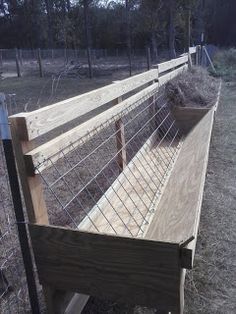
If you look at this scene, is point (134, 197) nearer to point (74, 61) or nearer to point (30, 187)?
point (30, 187)

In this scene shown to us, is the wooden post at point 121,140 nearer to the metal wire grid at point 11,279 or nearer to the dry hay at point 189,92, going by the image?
the metal wire grid at point 11,279

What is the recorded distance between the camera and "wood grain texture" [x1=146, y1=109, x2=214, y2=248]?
2.62 m

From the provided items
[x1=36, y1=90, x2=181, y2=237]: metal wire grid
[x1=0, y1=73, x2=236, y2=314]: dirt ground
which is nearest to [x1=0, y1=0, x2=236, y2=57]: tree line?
[x1=36, y1=90, x2=181, y2=237]: metal wire grid

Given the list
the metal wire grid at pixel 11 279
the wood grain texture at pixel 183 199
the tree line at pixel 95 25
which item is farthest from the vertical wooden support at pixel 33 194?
the tree line at pixel 95 25

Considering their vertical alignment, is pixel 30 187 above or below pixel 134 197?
above

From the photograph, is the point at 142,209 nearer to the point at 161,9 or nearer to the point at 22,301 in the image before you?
the point at 22,301

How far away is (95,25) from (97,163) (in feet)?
103

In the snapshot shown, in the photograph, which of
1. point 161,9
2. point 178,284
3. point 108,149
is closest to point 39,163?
point 178,284

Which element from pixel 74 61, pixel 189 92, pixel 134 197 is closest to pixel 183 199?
pixel 134 197

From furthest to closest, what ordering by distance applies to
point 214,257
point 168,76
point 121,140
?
point 168,76 < point 121,140 < point 214,257

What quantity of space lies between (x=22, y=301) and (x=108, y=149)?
3208 millimetres

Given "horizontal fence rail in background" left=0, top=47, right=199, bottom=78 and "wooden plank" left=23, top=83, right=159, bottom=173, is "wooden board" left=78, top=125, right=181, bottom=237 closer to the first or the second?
"wooden plank" left=23, top=83, right=159, bottom=173

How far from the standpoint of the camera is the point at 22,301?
246 centimetres

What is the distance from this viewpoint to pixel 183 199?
119 inches
